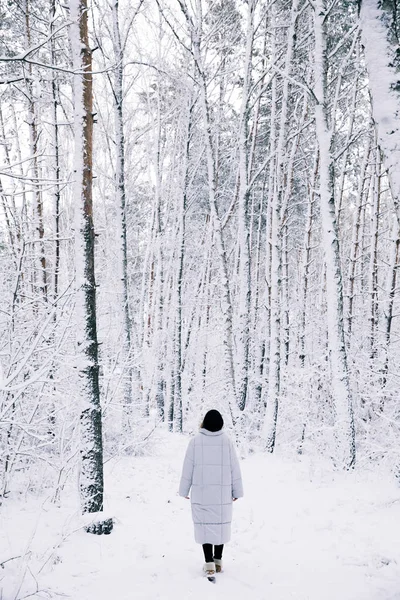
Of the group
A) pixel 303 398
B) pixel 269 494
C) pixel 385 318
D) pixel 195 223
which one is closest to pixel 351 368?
pixel 303 398

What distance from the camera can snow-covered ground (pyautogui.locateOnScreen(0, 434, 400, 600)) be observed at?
3.81 meters

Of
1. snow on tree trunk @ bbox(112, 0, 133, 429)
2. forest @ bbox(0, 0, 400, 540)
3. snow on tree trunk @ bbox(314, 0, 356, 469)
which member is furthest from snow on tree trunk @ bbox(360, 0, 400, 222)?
snow on tree trunk @ bbox(112, 0, 133, 429)

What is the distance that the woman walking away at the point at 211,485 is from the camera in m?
4.11

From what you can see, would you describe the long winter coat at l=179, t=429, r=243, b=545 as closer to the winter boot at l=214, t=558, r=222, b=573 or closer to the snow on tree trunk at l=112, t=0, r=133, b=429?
the winter boot at l=214, t=558, r=222, b=573

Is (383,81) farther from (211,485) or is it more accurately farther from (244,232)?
(244,232)

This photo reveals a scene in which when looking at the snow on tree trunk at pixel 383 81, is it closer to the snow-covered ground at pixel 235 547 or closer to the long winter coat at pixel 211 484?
the long winter coat at pixel 211 484

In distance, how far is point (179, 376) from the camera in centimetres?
1526

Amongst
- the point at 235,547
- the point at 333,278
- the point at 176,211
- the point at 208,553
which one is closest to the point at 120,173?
the point at 333,278

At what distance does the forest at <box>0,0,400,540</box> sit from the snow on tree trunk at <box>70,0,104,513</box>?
2 centimetres

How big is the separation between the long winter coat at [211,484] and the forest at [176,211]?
60.1 inches

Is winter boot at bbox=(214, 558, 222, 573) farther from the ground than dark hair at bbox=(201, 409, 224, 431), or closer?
closer

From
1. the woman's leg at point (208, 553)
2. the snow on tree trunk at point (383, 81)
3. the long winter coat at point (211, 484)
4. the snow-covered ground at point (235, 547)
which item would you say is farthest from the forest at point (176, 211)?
the woman's leg at point (208, 553)

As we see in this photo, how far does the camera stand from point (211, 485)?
13.7 feet

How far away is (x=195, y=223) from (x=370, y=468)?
16236mm
